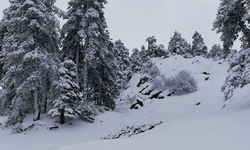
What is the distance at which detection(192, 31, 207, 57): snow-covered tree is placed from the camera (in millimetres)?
53625

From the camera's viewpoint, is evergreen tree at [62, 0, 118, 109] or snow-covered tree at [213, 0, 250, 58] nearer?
snow-covered tree at [213, 0, 250, 58]

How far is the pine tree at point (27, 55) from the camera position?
1290cm

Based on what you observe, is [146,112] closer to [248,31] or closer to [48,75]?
[48,75]

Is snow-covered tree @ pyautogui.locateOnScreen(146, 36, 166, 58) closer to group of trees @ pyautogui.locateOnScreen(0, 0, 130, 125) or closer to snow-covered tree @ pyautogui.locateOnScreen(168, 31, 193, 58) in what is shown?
snow-covered tree @ pyautogui.locateOnScreen(168, 31, 193, 58)

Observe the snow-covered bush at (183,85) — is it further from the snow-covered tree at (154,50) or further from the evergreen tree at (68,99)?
the snow-covered tree at (154,50)

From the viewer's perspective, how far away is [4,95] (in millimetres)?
14023

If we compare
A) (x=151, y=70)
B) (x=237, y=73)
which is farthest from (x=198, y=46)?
(x=237, y=73)

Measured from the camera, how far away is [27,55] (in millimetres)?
12547

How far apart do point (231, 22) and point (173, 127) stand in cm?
688

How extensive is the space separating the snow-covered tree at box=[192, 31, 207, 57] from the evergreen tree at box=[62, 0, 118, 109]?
132 ft

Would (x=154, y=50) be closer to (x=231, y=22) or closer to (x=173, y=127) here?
(x=231, y=22)

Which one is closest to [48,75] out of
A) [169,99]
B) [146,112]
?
[146,112]

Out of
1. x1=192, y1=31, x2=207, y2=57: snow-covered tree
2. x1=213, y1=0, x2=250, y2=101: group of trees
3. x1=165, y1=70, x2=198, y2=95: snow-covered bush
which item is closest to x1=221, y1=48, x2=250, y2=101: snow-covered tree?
x1=213, y1=0, x2=250, y2=101: group of trees

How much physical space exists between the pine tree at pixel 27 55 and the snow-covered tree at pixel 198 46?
46023 mm
